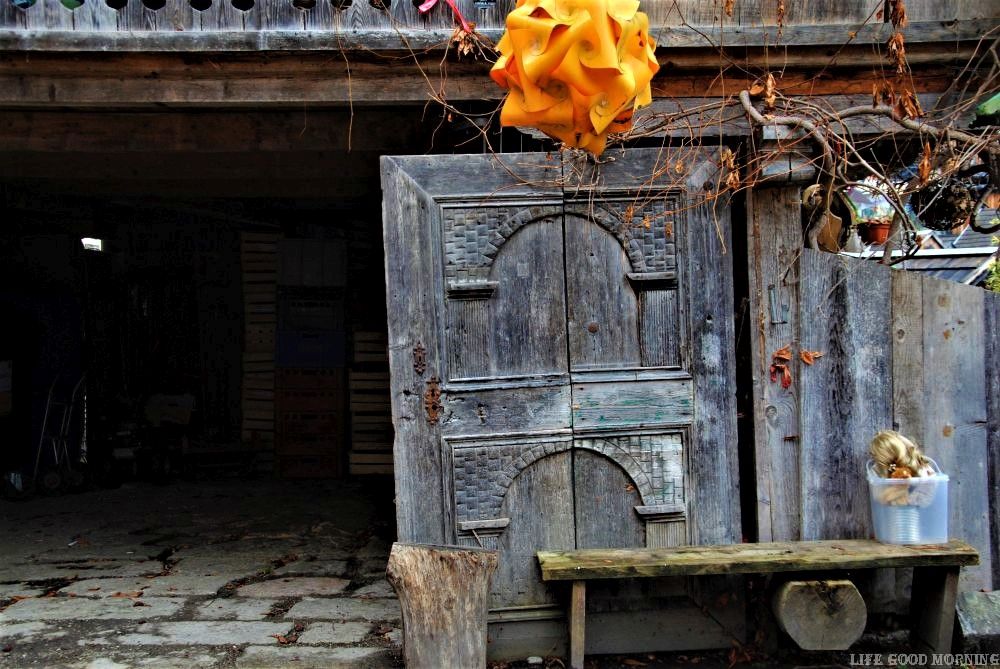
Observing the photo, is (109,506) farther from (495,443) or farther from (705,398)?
(705,398)

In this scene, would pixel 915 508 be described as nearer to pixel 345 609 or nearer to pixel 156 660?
pixel 345 609

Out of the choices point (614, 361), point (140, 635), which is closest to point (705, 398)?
point (614, 361)

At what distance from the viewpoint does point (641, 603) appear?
4.52 m

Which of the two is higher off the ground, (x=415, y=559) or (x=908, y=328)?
(x=908, y=328)

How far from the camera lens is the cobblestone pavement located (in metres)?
4.54

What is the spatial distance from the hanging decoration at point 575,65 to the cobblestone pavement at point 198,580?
9.92 feet

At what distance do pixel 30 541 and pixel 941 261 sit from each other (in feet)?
37.3

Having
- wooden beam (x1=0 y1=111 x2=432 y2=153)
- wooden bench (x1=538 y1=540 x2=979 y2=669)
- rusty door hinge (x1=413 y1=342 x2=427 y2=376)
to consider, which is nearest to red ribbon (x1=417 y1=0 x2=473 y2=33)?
wooden beam (x1=0 y1=111 x2=432 y2=153)

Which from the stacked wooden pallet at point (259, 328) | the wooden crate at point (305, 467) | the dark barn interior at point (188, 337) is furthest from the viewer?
the stacked wooden pallet at point (259, 328)

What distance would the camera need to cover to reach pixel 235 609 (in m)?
5.20

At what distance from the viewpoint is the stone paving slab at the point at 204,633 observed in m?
4.64

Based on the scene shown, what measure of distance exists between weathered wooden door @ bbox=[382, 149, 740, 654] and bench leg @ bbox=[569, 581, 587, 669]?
8.9 inches

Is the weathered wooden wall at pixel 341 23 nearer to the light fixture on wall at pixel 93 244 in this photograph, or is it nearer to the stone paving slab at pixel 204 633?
the stone paving slab at pixel 204 633

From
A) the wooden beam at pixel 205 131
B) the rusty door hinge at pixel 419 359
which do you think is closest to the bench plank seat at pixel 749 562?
the rusty door hinge at pixel 419 359
